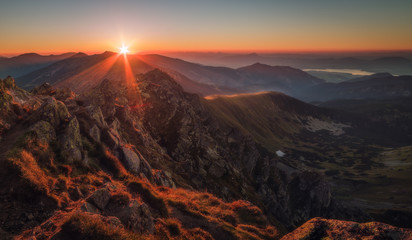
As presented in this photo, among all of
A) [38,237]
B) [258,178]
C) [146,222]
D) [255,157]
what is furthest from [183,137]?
[255,157]

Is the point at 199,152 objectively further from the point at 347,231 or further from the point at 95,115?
the point at 347,231

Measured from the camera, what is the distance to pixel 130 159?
29328 mm

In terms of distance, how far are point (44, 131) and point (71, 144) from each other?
8.77 ft

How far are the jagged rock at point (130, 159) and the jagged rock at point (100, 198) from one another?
39.4 feet

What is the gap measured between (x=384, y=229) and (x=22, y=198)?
2445cm

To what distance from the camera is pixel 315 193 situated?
434 ft

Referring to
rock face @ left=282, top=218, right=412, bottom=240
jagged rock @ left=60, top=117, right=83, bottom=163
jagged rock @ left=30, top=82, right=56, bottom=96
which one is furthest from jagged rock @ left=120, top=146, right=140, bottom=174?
rock face @ left=282, top=218, right=412, bottom=240

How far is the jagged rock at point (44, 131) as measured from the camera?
20.3 m

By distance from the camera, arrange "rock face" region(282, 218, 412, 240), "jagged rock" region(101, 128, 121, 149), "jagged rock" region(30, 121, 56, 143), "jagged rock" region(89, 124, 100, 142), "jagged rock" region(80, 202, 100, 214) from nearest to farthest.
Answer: "jagged rock" region(80, 202, 100, 214) < "rock face" region(282, 218, 412, 240) < "jagged rock" region(30, 121, 56, 143) < "jagged rock" region(89, 124, 100, 142) < "jagged rock" region(101, 128, 121, 149)

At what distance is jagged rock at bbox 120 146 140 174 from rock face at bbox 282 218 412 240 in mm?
20229

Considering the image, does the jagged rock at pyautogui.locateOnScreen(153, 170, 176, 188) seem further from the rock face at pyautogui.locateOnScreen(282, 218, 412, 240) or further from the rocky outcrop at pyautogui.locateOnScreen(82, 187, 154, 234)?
the rock face at pyautogui.locateOnScreen(282, 218, 412, 240)

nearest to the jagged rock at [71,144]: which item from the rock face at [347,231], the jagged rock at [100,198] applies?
the jagged rock at [100,198]

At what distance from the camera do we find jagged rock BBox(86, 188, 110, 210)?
49.7ft

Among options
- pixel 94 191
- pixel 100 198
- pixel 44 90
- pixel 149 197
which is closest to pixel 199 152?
pixel 44 90
